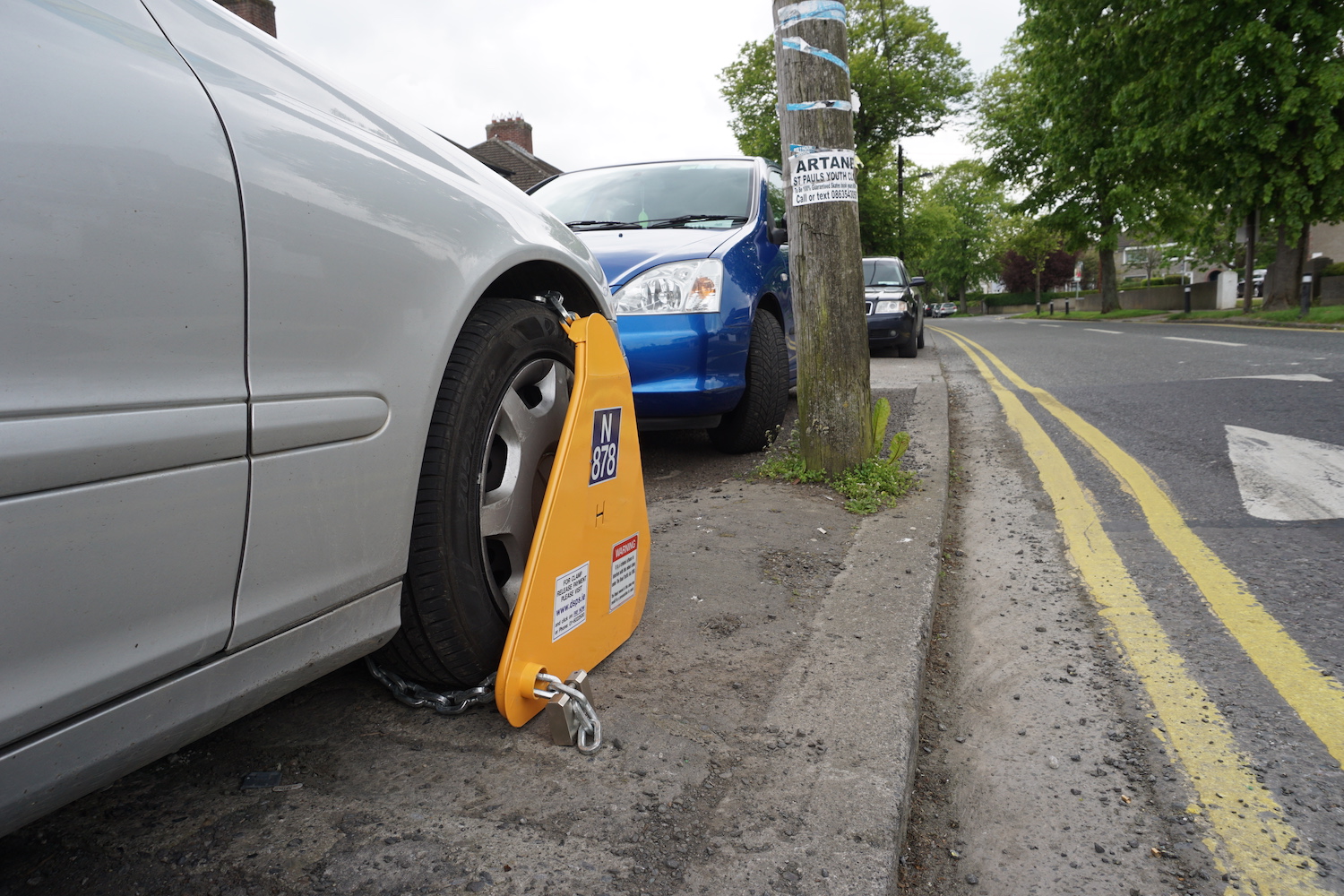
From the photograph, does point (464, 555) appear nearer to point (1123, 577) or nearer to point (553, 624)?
point (553, 624)

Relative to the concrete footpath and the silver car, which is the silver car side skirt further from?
the concrete footpath

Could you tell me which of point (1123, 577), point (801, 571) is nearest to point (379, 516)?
point (801, 571)

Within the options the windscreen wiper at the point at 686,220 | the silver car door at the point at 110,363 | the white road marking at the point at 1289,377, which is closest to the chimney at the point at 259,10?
the windscreen wiper at the point at 686,220

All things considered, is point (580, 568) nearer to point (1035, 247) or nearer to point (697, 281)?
point (697, 281)

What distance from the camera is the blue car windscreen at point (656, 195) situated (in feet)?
14.8

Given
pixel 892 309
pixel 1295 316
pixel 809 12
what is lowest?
pixel 1295 316

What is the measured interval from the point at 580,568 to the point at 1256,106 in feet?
69.7

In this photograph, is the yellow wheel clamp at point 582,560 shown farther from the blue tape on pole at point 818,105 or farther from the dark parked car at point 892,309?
the dark parked car at point 892,309

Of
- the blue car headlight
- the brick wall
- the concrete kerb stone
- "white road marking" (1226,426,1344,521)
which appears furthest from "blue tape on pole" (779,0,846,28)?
the brick wall

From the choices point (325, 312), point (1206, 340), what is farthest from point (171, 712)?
point (1206, 340)

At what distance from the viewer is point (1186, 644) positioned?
2.26 metres

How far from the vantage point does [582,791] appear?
1.51 m

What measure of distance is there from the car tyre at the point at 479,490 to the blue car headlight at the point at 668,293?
1.83m

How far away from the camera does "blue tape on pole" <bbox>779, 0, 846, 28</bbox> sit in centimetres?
357
